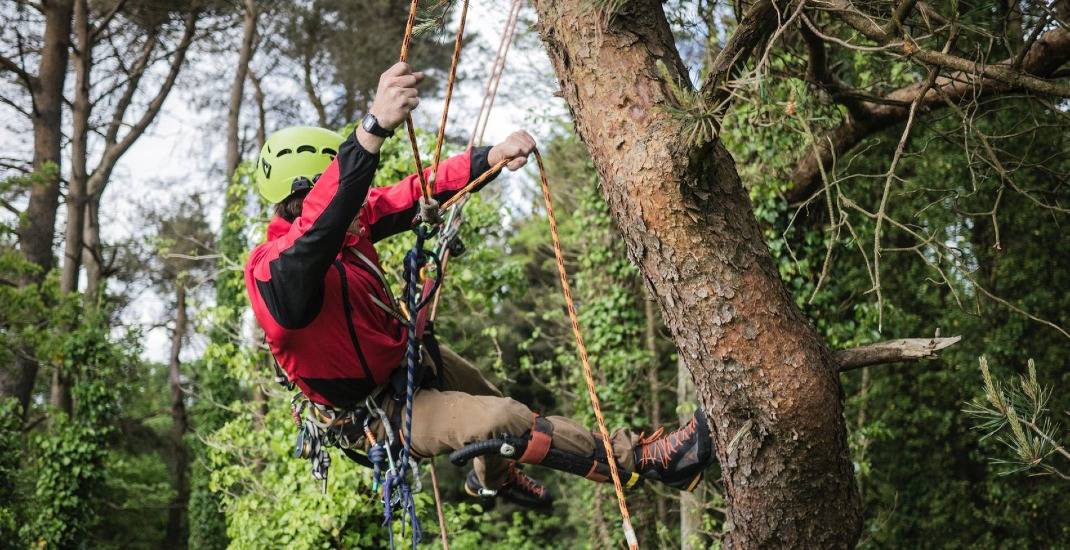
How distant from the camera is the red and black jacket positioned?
244cm

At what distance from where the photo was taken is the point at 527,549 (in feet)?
28.0

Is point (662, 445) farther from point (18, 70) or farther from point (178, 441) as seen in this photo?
point (178, 441)

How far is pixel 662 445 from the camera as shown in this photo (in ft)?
9.78

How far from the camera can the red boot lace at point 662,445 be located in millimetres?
2918

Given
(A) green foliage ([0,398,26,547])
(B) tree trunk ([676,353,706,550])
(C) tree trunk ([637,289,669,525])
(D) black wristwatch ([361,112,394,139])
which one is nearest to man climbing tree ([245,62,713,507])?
(D) black wristwatch ([361,112,394,139])

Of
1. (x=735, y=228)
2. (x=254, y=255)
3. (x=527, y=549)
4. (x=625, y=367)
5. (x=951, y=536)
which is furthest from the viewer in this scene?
(x=951, y=536)

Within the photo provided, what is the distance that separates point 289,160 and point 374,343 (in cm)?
66

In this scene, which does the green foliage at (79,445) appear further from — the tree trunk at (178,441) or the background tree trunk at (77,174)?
the tree trunk at (178,441)

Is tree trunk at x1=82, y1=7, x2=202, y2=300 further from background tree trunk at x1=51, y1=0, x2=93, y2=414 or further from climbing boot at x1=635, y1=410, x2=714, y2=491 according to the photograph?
climbing boot at x1=635, y1=410, x2=714, y2=491

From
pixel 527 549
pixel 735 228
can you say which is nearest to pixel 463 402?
pixel 735 228

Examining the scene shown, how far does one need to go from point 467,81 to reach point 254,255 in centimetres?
1184

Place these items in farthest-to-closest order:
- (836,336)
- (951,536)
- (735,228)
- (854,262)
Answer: (951,536)
(854,262)
(836,336)
(735,228)

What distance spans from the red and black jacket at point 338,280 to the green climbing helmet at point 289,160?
118 millimetres

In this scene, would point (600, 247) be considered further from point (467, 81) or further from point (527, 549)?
point (467, 81)
